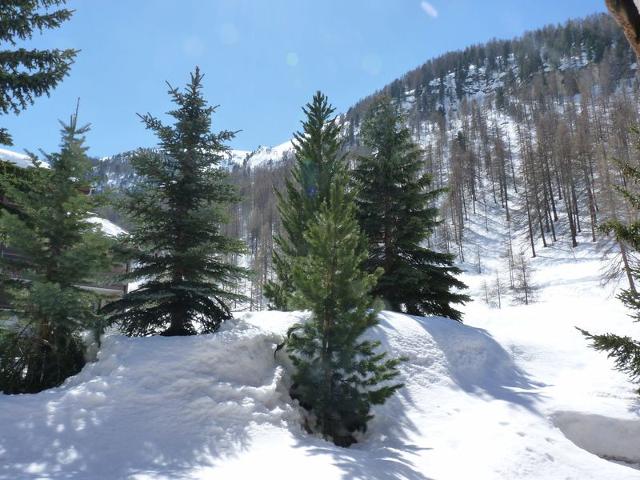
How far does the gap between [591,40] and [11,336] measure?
16894 centimetres

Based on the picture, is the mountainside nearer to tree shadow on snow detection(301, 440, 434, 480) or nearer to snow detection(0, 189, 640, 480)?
snow detection(0, 189, 640, 480)

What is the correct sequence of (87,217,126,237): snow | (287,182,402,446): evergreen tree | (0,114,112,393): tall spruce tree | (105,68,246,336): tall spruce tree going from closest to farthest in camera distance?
(0,114,112,393): tall spruce tree → (287,182,402,446): evergreen tree → (87,217,126,237): snow → (105,68,246,336): tall spruce tree

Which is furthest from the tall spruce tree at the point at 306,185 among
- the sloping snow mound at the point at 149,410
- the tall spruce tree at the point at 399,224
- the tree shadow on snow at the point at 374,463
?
the tree shadow on snow at the point at 374,463

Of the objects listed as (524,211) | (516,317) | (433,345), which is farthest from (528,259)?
(433,345)

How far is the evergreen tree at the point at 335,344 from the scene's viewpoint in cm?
841

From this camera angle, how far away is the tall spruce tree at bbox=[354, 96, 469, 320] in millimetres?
16703

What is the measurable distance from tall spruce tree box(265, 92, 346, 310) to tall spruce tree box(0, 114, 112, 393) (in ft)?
22.1

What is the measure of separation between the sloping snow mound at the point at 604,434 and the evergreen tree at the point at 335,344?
4813 millimetres

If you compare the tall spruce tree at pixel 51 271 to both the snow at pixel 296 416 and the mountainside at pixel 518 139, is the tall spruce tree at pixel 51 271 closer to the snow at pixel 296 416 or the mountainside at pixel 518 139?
the snow at pixel 296 416

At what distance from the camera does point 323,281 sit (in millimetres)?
8797

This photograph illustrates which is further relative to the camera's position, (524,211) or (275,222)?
(275,222)

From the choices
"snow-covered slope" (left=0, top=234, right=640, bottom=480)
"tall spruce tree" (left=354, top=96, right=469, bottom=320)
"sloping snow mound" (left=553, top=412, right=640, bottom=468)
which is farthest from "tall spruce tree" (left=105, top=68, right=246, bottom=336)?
"sloping snow mound" (left=553, top=412, right=640, bottom=468)

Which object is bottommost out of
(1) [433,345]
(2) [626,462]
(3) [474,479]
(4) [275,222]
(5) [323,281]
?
(2) [626,462]

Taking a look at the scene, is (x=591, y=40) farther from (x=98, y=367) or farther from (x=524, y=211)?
(x=98, y=367)
